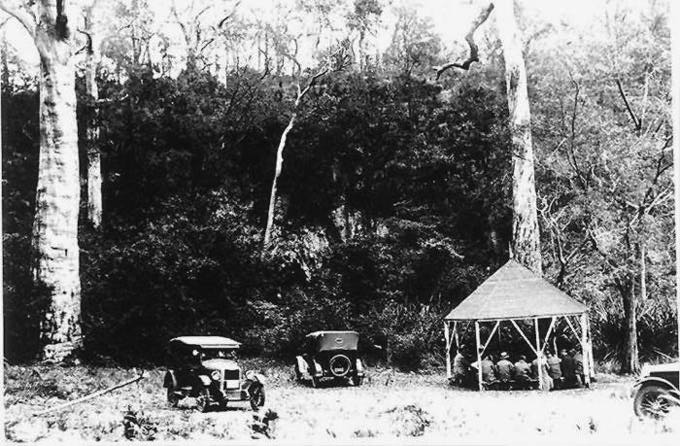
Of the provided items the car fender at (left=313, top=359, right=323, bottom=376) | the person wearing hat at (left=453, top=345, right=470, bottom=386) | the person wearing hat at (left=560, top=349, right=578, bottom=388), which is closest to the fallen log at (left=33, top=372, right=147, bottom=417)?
the car fender at (left=313, top=359, right=323, bottom=376)

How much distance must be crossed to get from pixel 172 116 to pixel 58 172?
16.5ft

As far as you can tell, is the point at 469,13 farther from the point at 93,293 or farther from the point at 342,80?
the point at 93,293

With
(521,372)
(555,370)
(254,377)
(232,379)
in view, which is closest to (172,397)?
(232,379)

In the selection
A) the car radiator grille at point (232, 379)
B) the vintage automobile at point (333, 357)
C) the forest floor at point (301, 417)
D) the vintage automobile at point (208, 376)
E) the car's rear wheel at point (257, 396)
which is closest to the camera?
the forest floor at point (301, 417)

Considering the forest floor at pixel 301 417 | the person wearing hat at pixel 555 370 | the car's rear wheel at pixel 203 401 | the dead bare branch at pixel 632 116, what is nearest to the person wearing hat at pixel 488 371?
the person wearing hat at pixel 555 370

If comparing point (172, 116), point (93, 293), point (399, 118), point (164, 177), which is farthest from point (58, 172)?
point (399, 118)

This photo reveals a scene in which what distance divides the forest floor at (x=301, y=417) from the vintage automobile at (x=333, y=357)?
2871 millimetres

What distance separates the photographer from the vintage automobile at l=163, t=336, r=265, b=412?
986 centimetres

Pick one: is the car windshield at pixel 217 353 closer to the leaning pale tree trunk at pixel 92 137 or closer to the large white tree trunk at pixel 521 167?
the leaning pale tree trunk at pixel 92 137

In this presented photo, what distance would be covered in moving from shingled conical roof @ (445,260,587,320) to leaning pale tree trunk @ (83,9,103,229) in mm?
7111

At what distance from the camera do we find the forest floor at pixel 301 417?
8.15 metres

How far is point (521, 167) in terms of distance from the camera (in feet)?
52.1

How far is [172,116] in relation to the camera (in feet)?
51.3

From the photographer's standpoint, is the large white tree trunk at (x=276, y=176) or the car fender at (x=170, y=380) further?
the large white tree trunk at (x=276, y=176)
